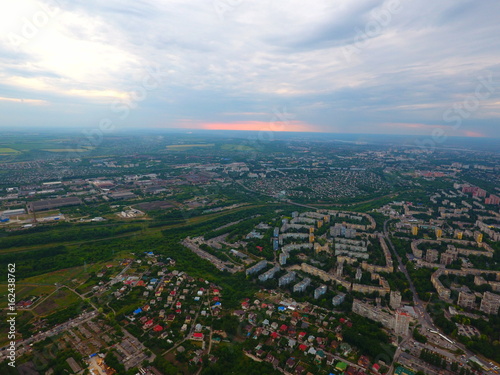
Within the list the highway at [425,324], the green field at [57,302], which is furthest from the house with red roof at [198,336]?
the highway at [425,324]

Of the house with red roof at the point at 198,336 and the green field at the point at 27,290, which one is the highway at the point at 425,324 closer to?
the house with red roof at the point at 198,336

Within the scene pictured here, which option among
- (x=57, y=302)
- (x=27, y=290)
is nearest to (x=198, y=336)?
(x=57, y=302)

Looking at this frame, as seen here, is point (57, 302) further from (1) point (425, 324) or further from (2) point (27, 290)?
(1) point (425, 324)

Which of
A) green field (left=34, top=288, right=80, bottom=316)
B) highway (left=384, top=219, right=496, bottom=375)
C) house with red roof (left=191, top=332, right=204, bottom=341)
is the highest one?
house with red roof (left=191, top=332, right=204, bottom=341)

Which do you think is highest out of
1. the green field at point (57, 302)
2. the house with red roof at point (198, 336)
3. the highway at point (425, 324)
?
the house with red roof at point (198, 336)

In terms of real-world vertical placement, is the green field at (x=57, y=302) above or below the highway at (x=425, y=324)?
above

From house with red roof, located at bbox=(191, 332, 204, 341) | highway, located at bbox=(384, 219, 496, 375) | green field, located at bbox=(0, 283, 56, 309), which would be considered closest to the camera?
highway, located at bbox=(384, 219, 496, 375)

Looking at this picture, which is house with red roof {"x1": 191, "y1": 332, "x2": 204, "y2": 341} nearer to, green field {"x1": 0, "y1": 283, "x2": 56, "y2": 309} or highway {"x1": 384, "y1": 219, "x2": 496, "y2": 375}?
highway {"x1": 384, "y1": 219, "x2": 496, "y2": 375}

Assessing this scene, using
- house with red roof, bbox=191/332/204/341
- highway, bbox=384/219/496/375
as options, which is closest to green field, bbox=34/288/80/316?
house with red roof, bbox=191/332/204/341

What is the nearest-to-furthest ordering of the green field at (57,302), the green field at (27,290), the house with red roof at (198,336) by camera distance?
the house with red roof at (198,336)
the green field at (57,302)
the green field at (27,290)

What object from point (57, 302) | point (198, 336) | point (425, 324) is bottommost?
point (425, 324)

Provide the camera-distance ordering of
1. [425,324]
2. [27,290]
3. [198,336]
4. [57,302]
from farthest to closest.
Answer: [27,290] < [57,302] < [425,324] < [198,336]
